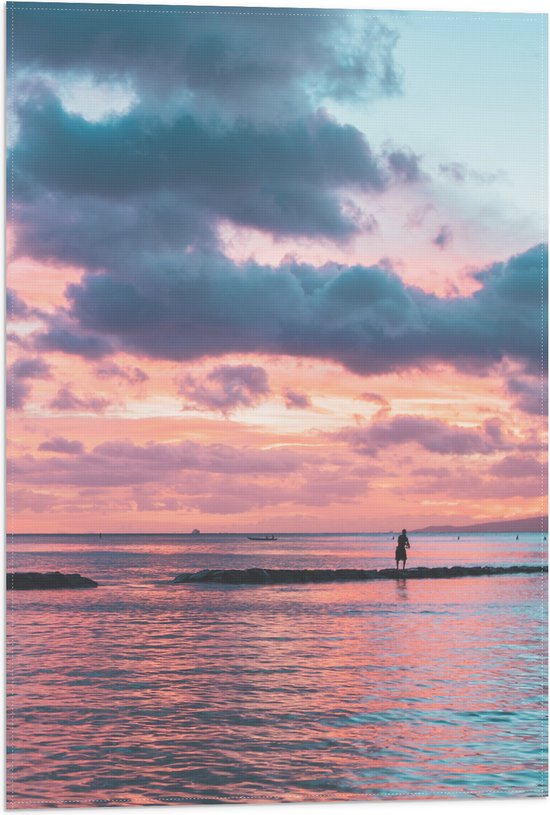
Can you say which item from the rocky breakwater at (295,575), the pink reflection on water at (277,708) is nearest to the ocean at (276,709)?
the pink reflection on water at (277,708)

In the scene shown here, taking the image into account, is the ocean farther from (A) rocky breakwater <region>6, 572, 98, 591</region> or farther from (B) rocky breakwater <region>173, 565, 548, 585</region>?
(B) rocky breakwater <region>173, 565, 548, 585</region>

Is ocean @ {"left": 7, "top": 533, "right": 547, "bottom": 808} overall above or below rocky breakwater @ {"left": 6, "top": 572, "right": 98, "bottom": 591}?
above

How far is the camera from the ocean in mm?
9945

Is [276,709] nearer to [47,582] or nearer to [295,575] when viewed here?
[47,582]

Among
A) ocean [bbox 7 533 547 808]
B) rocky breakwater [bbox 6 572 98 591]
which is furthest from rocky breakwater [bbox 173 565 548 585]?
ocean [bbox 7 533 547 808]

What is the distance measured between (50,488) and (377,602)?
15580 mm

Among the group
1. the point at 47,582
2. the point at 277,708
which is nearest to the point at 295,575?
the point at 47,582

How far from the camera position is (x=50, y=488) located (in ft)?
42.2

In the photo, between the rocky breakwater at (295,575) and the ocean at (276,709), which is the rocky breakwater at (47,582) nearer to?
the rocky breakwater at (295,575)

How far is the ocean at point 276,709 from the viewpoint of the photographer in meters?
9.95

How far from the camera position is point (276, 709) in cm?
1254

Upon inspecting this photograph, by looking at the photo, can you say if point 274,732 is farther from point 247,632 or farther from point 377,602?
point 377,602

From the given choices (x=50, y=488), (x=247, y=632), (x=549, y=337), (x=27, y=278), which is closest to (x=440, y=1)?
(x=549, y=337)

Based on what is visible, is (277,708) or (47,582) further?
(47,582)
